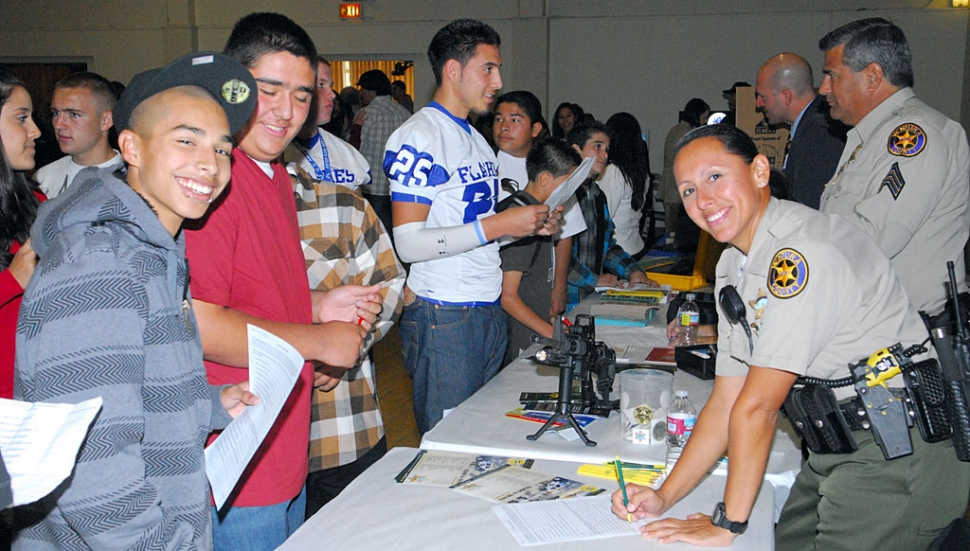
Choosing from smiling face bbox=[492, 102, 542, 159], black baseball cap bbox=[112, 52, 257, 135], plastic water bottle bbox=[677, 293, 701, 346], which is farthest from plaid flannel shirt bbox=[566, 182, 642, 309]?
black baseball cap bbox=[112, 52, 257, 135]

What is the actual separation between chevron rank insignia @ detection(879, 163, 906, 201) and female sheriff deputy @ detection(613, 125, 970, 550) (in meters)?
0.86


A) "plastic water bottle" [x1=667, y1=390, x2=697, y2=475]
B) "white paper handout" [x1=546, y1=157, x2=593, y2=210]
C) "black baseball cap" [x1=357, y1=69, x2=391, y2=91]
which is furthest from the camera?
"black baseball cap" [x1=357, y1=69, x2=391, y2=91]

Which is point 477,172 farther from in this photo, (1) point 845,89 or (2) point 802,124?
(2) point 802,124

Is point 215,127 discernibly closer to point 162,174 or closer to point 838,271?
point 162,174

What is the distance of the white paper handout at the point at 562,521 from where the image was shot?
1.44 metres

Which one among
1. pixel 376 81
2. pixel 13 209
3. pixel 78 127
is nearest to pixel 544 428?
pixel 13 209

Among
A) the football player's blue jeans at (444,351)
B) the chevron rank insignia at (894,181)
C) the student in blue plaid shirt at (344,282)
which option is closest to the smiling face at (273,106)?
the student in blue plaid shirt at (344,282)

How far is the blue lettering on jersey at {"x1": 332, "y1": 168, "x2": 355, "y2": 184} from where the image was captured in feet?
9.75

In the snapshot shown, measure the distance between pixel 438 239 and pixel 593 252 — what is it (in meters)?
1.82

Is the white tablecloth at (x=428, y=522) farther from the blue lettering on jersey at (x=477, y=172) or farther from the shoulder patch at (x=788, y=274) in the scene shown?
Answer: the blue lettering on jersey at (x=477, y=172)

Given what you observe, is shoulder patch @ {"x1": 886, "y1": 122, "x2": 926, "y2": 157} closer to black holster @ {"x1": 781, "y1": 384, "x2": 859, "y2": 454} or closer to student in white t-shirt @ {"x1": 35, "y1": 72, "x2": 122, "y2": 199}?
black holster @ {"x1": 781, "y1": 384, "x2": 859, "y2": 454}

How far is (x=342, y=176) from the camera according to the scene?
3002 millimetres

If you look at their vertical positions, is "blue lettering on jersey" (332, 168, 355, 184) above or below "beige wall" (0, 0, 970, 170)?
below

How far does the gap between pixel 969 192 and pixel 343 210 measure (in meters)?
1.99
